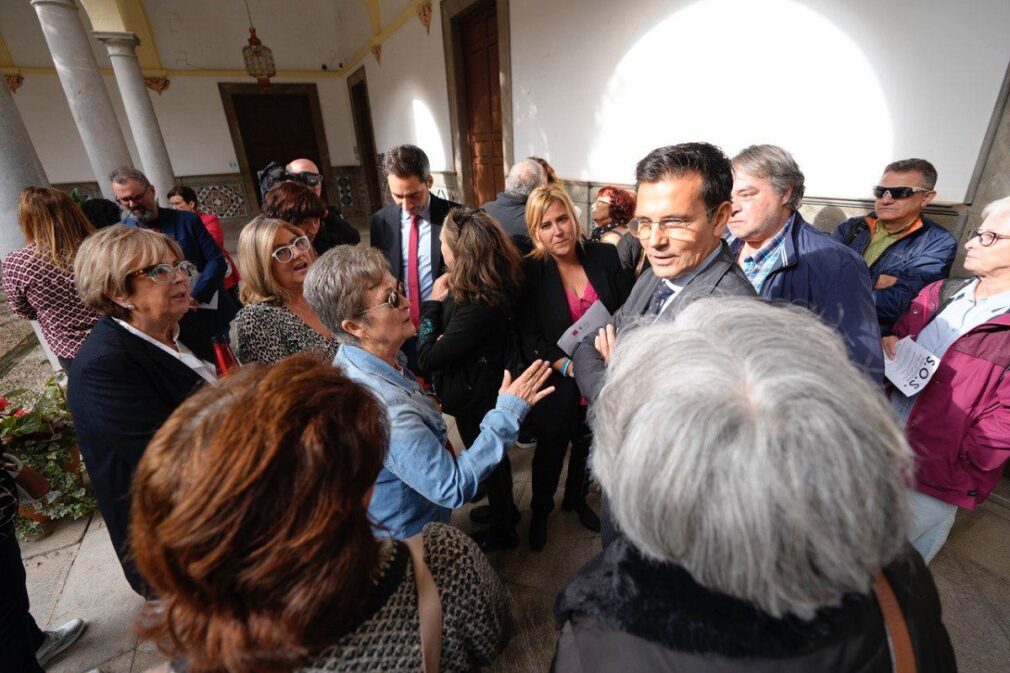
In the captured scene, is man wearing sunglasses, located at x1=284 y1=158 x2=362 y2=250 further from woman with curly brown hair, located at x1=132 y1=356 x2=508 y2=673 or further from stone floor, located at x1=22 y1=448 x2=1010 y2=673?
woman with curly brown hair, located at x1=132 y1=356 x2=508 y2=673

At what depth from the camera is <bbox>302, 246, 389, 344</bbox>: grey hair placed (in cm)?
142

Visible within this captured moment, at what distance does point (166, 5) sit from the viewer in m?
10.5

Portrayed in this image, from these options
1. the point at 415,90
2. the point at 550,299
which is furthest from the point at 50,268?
the point at 415,90

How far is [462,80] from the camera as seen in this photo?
695 cm

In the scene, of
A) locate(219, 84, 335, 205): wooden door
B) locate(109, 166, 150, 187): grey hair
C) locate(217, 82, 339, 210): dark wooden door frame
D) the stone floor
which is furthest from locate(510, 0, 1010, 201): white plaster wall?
locate(219, 84, 335, 205): wooden door

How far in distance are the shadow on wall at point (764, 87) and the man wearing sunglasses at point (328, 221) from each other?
2730 millimetres

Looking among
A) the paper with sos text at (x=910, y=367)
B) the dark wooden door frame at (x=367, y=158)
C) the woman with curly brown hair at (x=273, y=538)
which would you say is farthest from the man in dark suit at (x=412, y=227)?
the dark wooden door frame at (x=367, y=158)

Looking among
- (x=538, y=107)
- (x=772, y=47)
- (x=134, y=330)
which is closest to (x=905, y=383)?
(x=772, y=47)

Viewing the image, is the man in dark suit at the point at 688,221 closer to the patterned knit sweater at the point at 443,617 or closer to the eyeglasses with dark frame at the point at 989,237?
the patterned knit sweater at the point at 443,617

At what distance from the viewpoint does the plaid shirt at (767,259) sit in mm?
1857

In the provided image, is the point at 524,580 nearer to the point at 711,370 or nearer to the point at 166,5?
the point at 711,370

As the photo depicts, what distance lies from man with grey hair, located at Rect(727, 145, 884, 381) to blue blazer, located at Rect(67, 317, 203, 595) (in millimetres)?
2128

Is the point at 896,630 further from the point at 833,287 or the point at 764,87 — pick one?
the point at 764,87

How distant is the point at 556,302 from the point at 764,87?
93.5 inches
